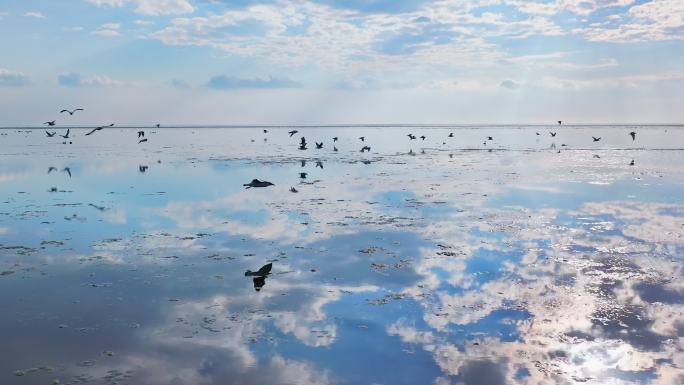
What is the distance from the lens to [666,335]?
1309 cm

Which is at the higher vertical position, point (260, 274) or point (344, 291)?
point (260, 274)

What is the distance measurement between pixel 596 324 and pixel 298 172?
1634 inches

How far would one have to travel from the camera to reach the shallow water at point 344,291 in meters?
11.7

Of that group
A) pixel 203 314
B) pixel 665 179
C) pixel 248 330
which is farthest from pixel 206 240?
pixel 665 179

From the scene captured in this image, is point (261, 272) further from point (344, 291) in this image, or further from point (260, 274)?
point (344, 291)

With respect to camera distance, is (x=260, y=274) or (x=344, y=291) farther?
(x=260, y=274)

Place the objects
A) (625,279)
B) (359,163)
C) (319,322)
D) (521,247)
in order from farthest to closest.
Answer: (359,163) < (521,247) < (625,279) < (319,322)

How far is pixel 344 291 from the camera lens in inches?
656

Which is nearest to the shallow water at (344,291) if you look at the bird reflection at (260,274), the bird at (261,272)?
the bird reflection at (260,274)

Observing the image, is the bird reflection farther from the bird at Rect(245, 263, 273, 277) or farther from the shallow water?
the shallow water

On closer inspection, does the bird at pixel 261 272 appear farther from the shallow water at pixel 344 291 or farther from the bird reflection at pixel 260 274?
the shallow water at pixel 344 291

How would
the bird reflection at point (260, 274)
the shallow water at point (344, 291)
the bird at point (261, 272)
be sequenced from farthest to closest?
the bird at point (261, 272) → the bird reflection at point (260, 274) → the shallow water at point (344, 291)

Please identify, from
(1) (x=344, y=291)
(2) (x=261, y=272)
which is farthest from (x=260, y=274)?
(1) (x=344, y=291)

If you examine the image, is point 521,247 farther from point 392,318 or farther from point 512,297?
point 392,318
